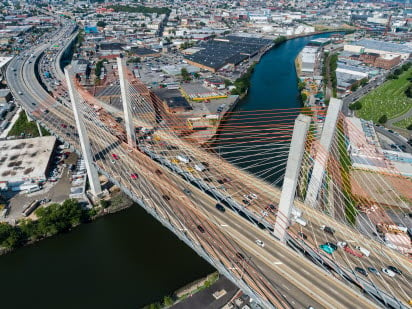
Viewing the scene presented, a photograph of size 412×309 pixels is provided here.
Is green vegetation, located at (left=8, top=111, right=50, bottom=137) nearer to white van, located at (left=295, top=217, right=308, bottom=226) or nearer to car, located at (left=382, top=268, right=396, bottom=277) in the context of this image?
white van, located at (left=295, top=217, right=308, bottom=226)

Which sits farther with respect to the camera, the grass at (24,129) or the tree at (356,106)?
the tree at (356,106)

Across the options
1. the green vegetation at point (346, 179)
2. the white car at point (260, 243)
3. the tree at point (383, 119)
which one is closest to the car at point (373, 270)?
the white car at point (260, 243)

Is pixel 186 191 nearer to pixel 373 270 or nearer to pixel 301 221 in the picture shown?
pixel 301 221

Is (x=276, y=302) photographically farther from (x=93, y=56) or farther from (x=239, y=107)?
(x=93, y=56)

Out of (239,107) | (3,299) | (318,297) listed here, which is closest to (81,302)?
(3,299)

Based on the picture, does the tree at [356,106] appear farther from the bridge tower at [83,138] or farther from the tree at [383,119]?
the bridge tower at [83,138]
